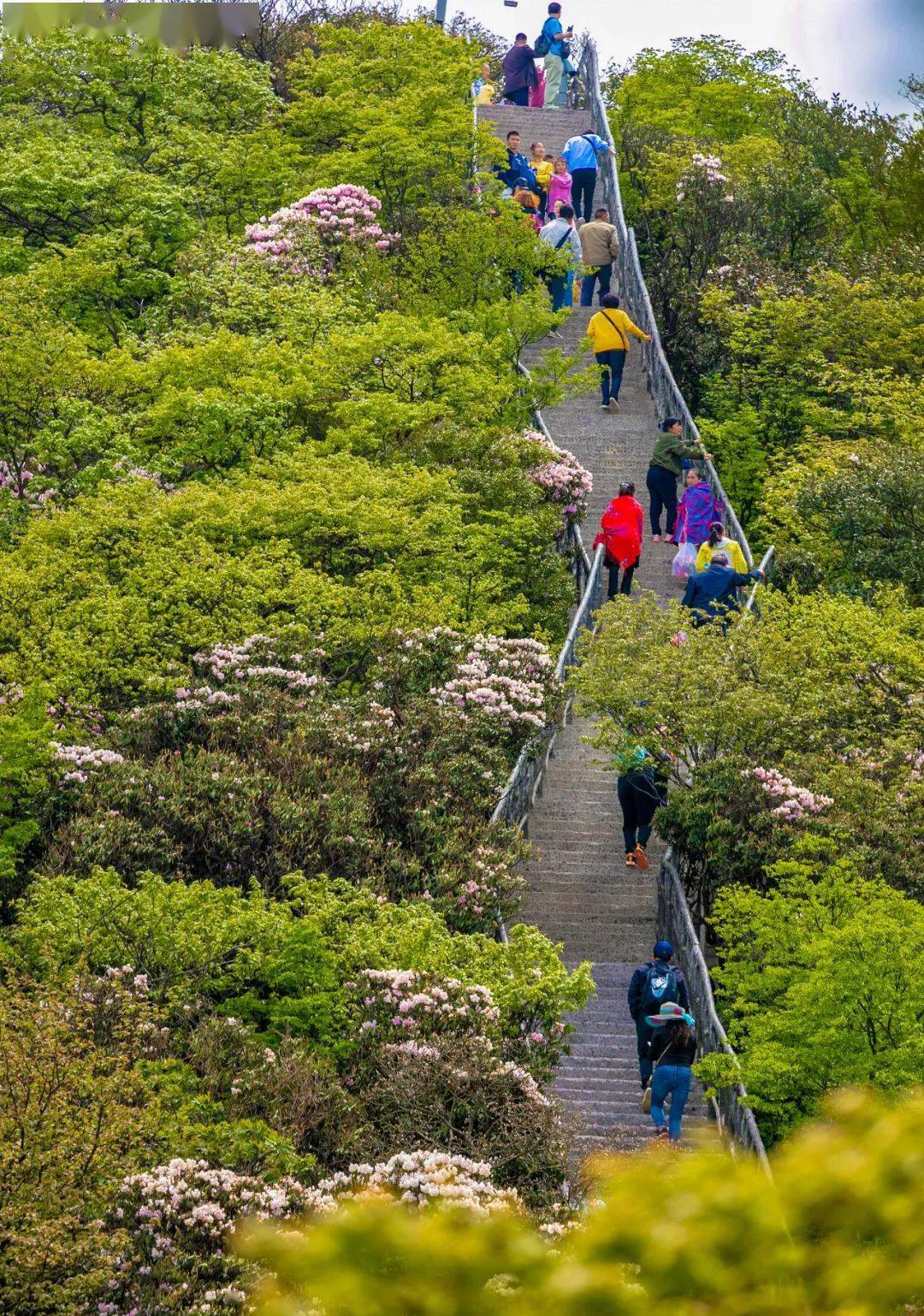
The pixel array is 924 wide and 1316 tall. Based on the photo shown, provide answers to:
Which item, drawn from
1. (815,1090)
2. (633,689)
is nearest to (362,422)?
(633,689)

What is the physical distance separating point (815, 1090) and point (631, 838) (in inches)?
228

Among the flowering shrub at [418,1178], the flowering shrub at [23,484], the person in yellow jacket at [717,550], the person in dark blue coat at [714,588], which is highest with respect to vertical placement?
the person in yellow jacket at [717,550]

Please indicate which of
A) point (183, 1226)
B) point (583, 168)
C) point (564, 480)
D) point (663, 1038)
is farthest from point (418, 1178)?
point (583, 168)

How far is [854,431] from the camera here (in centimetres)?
3359

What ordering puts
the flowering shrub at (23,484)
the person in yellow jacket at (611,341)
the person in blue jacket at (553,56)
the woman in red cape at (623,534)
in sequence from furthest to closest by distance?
the person in blue jacket at (553,56) → the person in yellow jacket at (611,341) → the flowering shrub at (23,484) → the woman in red cape at (623,534)

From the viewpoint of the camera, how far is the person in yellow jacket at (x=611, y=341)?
30.2 m

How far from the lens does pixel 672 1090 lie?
49.4 feet

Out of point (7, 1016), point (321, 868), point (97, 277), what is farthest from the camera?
point (97, 277)

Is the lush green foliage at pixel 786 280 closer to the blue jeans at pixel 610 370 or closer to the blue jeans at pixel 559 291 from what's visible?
the blue jeans at pixel 610 370

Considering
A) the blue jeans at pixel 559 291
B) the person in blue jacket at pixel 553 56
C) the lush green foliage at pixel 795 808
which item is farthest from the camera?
the person in blue jacket at pixel 553 56

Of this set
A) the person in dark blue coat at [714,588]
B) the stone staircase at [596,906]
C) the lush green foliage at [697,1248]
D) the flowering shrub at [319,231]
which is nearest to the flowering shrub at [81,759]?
the stone staircase at [596,906]

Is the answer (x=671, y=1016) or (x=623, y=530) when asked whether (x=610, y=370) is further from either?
(x=671, y=1016)

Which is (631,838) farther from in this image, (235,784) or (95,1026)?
(95,1026)

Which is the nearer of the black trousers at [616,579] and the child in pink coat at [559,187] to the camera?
the black trousers at [616,579]
